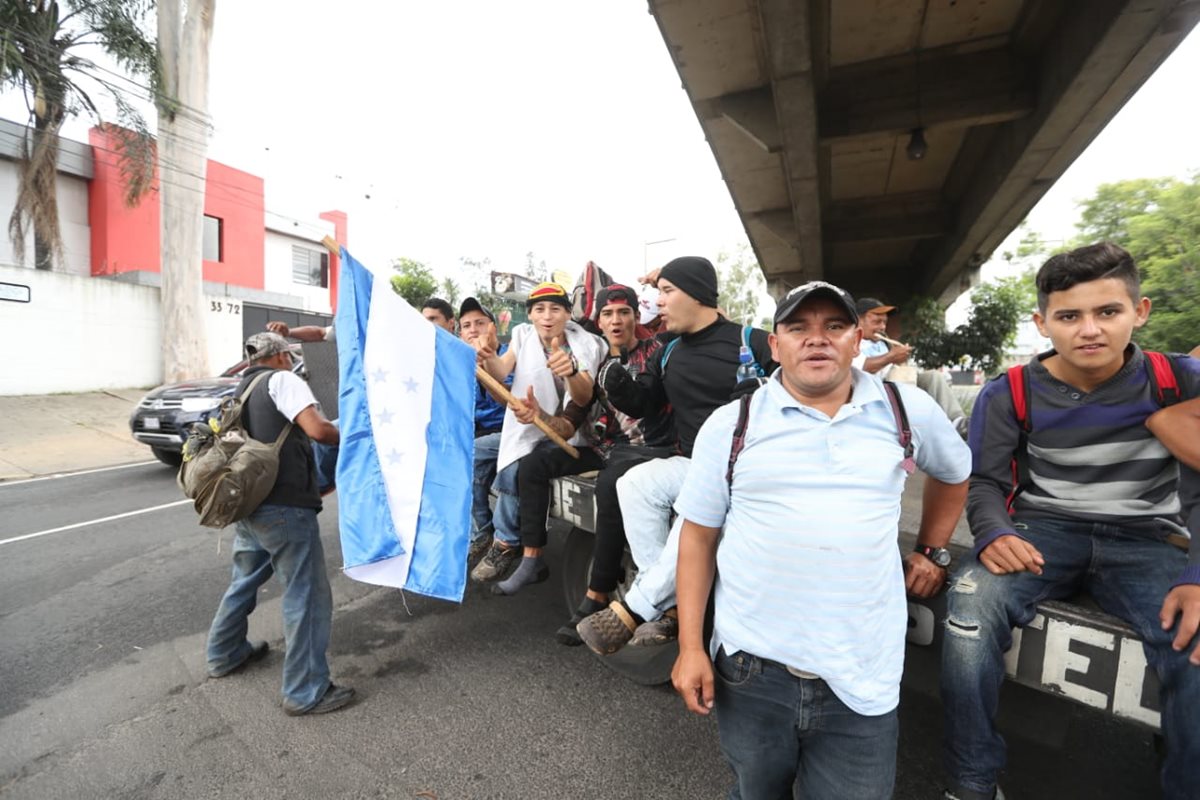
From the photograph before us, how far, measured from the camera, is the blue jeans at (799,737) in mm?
1426

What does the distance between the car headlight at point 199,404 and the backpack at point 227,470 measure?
20.0ft

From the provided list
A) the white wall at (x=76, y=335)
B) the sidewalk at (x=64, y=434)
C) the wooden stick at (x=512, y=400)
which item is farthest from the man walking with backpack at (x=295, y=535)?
the white wall at (x=76, y=335)

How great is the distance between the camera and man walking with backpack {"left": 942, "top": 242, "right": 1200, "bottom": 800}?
1.71m

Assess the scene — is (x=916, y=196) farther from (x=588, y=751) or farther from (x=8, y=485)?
(x=8, y=485)

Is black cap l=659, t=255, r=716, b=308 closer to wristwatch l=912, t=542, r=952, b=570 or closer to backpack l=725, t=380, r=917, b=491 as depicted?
backpack l=725, t=380, r=917, b=491

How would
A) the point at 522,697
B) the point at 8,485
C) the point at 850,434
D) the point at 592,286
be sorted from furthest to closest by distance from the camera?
the point at 8,485
the point at 592,286
the point at 522,697
the point at 850,434

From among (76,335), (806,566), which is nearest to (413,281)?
(76,335)

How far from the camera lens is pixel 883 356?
381 cm

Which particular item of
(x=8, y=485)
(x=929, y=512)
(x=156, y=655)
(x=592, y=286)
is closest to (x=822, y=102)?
(x=592, y=286)

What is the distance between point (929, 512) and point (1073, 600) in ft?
2.10

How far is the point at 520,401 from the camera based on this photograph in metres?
3.33

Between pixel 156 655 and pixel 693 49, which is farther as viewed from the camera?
pixel 693 49

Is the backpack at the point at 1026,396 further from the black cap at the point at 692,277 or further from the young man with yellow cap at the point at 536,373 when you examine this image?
the young man with yellow cap at the point at 536,373

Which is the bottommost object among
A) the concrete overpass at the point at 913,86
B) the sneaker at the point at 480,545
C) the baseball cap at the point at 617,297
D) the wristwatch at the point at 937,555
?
the sneaker at the point at 480,545
